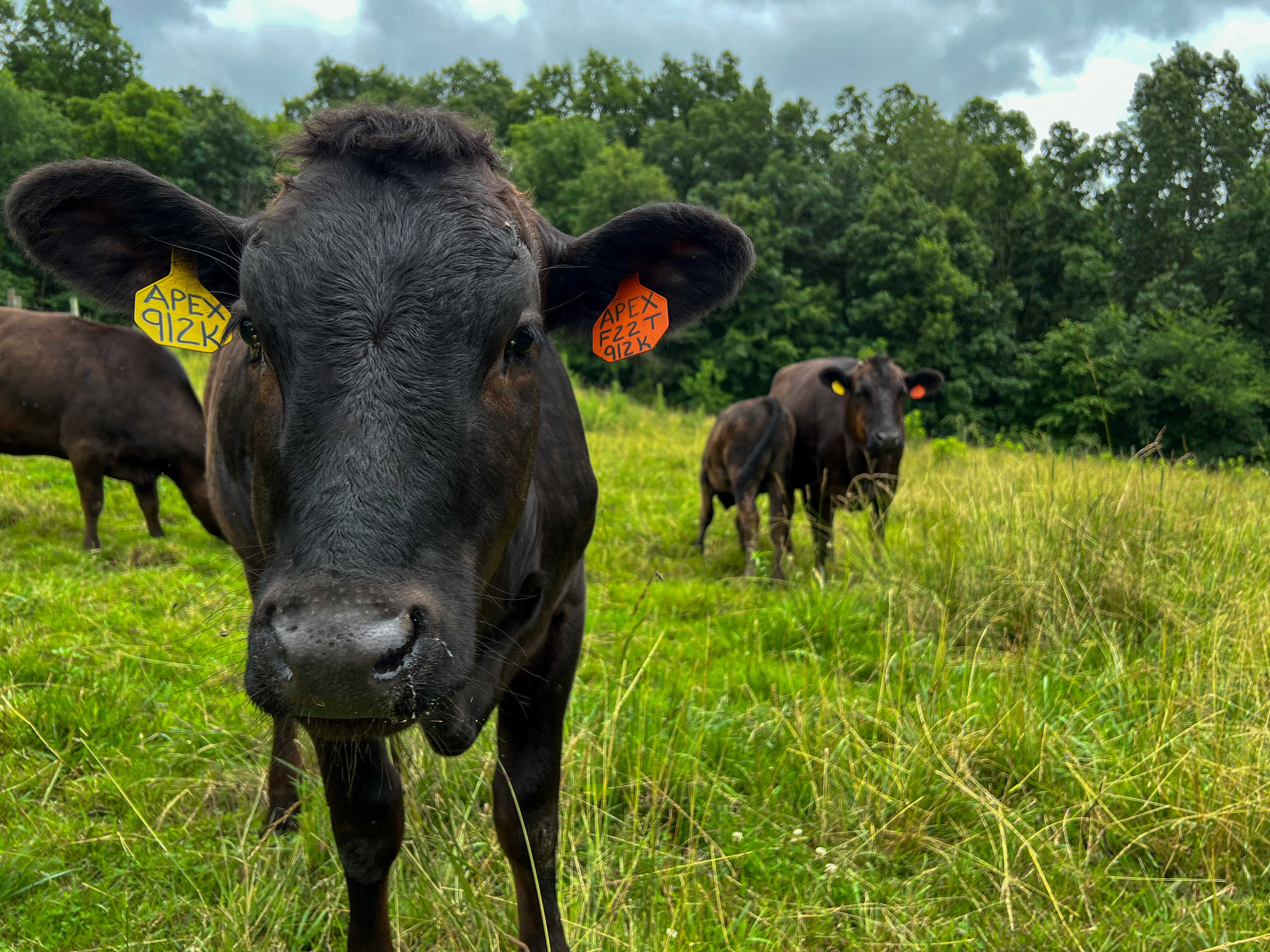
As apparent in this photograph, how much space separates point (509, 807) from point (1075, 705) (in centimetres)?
241

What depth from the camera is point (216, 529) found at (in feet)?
18.4

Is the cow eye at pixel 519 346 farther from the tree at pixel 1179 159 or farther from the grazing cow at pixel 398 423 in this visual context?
the tree at pixel 1179 159

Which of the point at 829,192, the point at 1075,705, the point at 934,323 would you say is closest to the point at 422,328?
the point at 1075,705

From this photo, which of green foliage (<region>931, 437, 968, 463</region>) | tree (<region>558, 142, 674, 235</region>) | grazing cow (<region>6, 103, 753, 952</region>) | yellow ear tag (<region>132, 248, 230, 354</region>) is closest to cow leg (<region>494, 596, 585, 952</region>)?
grazing cow (<region>6, 103, 753, 952</region>)

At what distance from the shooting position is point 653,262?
7.02 ft

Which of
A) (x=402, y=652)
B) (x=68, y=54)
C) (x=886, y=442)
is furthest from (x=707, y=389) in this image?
(x=68, y=54)

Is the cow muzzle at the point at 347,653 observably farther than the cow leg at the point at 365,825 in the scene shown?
No

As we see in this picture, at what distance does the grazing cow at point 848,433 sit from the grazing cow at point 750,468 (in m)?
0.34

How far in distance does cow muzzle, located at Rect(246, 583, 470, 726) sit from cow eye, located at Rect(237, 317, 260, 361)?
0.64m

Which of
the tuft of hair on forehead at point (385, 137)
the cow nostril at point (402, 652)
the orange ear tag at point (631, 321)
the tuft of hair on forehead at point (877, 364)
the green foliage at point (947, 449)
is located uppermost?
the tuft of hair on forehead at point (385, 137)

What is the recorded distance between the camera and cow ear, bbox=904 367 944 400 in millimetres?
7715

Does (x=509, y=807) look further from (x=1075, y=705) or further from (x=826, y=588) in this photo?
(x=826, y=588)

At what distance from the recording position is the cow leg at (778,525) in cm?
643

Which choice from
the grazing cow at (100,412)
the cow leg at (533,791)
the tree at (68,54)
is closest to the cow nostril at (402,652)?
the cow leg at (533,791)
